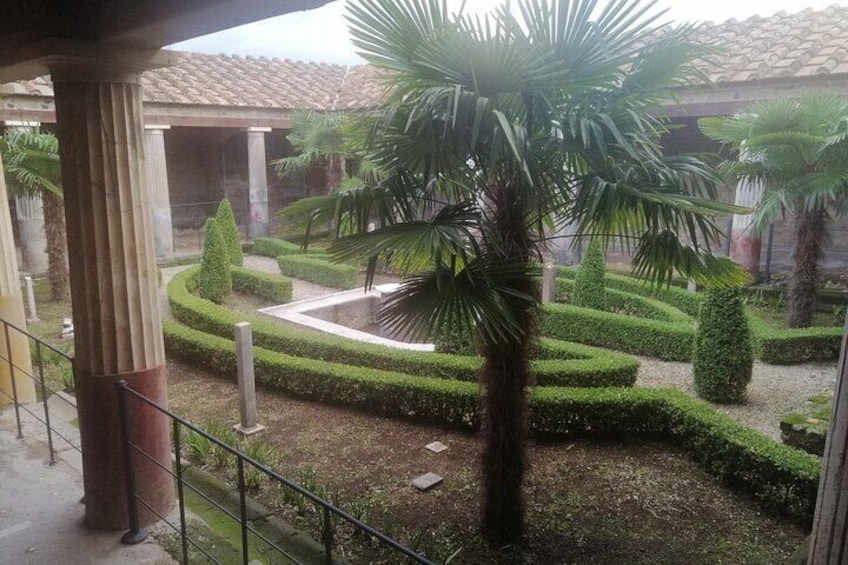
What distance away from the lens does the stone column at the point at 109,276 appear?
331cm

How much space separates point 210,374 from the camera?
7.70m

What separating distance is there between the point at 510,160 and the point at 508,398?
1431 mm

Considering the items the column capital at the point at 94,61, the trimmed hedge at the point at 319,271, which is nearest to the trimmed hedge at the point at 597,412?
the column capital at the point at 94,61

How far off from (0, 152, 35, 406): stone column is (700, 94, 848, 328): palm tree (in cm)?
788

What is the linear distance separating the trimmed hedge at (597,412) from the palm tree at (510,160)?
1719mm

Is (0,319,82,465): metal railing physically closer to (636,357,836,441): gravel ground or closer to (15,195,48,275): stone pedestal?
(636,357,836,441): gravel ground

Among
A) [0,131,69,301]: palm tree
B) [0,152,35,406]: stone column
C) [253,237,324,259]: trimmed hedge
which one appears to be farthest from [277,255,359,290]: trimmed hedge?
[0,152,35,406]: stone column

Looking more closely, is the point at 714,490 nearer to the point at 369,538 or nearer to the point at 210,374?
the point at 369,538

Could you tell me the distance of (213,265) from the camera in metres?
10.9

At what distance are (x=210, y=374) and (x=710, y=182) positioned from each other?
19.4 ft

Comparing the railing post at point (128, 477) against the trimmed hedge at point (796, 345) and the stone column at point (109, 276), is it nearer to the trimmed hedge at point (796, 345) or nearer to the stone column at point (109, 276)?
the stone column at point (109, 276)

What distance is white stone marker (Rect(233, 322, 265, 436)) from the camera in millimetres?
6035

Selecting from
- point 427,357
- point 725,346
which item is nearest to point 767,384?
point 725,346

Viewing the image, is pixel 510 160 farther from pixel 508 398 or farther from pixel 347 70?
pixel 347 70
